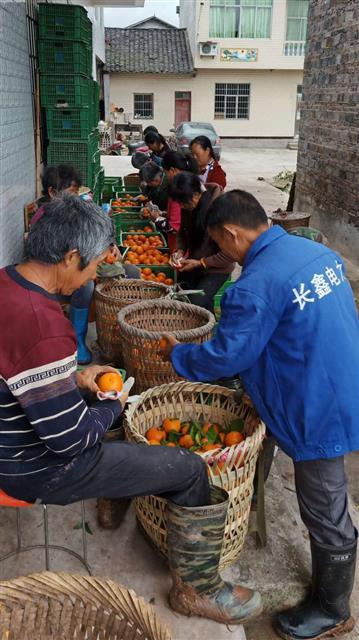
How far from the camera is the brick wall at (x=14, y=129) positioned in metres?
4.97

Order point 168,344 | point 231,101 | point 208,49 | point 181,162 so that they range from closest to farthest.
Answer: point 168,344, point 181,162, point 208,49, point 231,101

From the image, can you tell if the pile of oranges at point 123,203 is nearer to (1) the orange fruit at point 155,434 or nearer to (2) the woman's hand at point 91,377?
(1) the orange fruit at point 155,434

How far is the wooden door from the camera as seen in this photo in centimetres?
3125

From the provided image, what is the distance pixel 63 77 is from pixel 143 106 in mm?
25831

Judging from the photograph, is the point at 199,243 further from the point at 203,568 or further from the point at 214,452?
the point at 203,568

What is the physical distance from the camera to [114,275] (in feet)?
15.7

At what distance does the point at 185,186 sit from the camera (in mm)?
4727

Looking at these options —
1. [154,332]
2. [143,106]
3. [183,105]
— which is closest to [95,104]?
[154,332]

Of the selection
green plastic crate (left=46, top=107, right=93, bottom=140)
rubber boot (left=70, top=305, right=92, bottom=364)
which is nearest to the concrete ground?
rubber boot (left=70, top=305, right=92, bottom=364)

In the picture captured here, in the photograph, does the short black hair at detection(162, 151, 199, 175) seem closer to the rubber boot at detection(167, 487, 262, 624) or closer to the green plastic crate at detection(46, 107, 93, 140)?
the green plastic crate at detection(46, 107, 93, 140)

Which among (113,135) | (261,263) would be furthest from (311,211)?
Answer: (113,135)

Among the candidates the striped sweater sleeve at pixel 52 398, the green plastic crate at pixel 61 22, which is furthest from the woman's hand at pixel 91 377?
the green plastic crate at pixel 61 22

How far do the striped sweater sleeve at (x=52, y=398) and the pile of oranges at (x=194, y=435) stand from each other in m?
0.94

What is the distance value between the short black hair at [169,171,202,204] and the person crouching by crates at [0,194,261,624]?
2574mm
